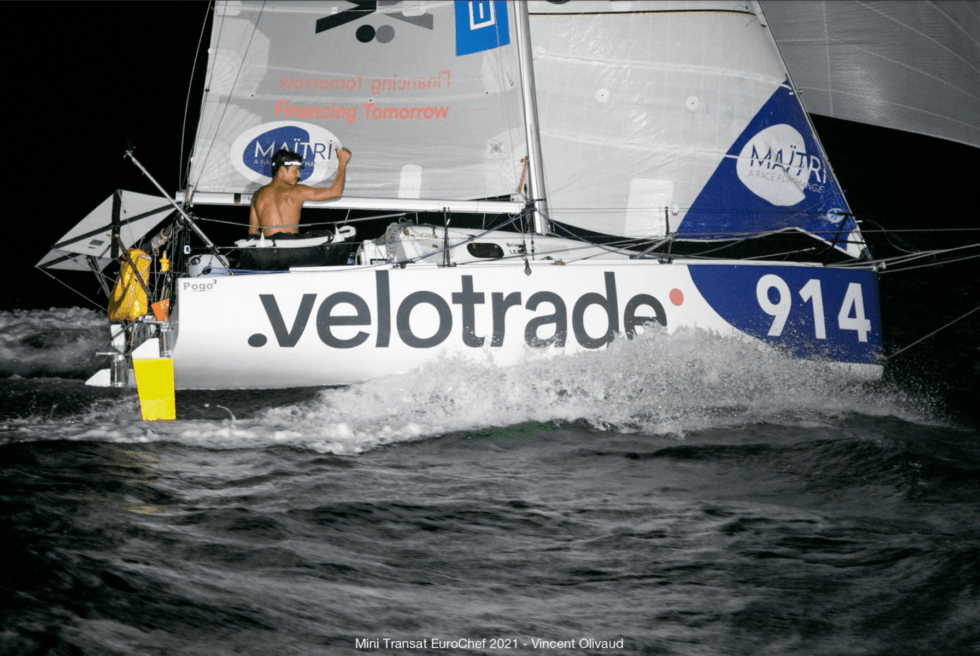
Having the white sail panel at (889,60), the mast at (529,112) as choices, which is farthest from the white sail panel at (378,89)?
the white sail panel at (889,60)

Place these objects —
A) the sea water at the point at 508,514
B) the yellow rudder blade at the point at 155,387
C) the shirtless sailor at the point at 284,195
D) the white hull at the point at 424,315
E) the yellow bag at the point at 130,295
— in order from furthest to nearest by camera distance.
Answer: the shirtless sailor at the point at 284,195 → the yellow bag at the point at 130,295 → the white hull at the point at 424,315 → the yellow rudder blade at the point at 155,387 → the sea water at the point at 508,514

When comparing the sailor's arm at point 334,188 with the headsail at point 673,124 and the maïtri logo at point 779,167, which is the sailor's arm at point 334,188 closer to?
the headsail at point 673,124

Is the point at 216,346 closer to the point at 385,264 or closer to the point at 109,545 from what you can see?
the point at 385,264

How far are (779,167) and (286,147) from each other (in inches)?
139

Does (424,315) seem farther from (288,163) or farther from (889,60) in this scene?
(889,60)

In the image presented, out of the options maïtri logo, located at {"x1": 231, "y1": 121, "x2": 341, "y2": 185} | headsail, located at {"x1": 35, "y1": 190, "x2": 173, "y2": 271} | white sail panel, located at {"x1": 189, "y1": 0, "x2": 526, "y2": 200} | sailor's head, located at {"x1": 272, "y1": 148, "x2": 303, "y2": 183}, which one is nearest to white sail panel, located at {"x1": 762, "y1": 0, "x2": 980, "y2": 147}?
white sail panel, located at {"x1": 189, "y1": 0, "x2": 526, "y2": 200}

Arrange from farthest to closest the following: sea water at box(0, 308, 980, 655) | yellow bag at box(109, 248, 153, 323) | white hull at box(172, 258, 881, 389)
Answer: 1. yellow bag at box(109, 248, 153, 323)
2. white hull at box(172, 258, 881, 389)
3. sea water at box(0, 308, 980, 655)

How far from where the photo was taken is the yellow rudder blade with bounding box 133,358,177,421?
467 cm

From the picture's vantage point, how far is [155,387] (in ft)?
15.5

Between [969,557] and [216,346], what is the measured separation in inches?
152

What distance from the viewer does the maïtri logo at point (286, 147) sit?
20.5ft

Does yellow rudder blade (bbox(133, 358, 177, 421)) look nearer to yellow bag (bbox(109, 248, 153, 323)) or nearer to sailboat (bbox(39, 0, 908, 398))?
yellow bag (bbox(109, 248, 153, 323))

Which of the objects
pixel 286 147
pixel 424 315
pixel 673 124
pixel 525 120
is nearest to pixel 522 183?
pixel 525 120

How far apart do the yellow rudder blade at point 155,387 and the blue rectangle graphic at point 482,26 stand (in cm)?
313
